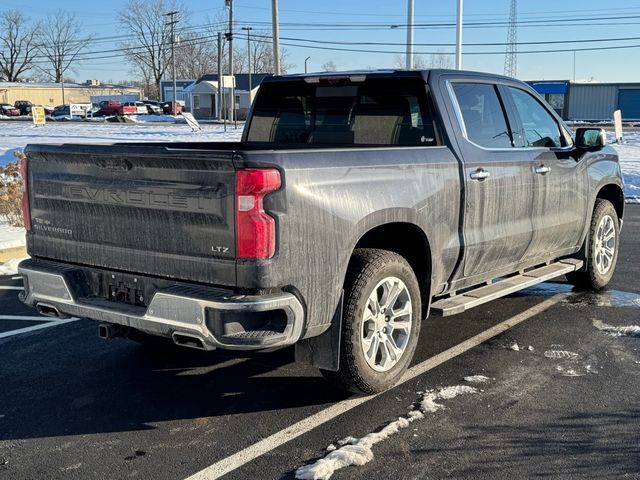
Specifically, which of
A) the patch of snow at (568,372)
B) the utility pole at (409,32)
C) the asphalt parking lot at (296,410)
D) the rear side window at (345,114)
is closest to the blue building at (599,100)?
the utility pole at (409,32)

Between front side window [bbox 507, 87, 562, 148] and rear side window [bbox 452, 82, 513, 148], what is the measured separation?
0.24m

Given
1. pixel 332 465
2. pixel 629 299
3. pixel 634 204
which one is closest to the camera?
pixel 332 465

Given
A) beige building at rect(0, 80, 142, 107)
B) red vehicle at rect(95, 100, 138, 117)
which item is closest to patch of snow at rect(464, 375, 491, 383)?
red vehicle at rect(95, 100, 138, 117)

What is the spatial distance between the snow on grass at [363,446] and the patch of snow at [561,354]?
1008 mm

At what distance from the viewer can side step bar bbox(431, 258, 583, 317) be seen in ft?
15.9

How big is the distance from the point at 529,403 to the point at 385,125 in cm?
222

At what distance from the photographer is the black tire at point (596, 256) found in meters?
6.73

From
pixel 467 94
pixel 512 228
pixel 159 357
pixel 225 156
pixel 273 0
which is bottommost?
pixel 159 357

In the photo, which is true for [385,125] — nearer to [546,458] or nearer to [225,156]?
[225,156]

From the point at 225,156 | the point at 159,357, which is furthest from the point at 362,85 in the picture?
the point at 159,357

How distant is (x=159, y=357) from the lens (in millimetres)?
5273

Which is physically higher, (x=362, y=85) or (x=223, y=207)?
(x=362, y=85)

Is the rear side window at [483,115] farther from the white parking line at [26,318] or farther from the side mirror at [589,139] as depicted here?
the white parking line at [26,318]

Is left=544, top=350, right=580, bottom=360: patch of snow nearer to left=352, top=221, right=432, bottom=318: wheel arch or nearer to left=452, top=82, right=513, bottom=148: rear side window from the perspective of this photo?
left=352, top=221, right=432, bottom=318: wheel arch
